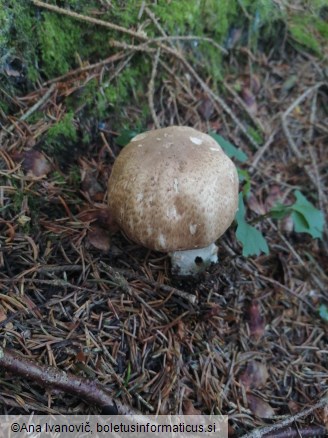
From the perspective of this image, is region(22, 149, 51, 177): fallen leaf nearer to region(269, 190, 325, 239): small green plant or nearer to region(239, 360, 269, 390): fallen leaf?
region(269, 190, 325, 239): small green plant

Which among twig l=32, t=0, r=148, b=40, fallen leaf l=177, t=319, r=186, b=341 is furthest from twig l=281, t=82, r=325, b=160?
fallen leaf l=177, t=319, r=186, b=341

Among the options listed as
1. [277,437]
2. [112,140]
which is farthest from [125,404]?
[112,140]

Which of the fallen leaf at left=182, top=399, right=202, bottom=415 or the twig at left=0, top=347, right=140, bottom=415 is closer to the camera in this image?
the twig at left=0, top=347, right=140, bottom=415

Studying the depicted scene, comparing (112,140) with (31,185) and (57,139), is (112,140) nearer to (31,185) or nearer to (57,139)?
(57,139)

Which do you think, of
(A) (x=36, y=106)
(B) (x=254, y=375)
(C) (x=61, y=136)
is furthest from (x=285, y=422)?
(A) (x=36, y=106)

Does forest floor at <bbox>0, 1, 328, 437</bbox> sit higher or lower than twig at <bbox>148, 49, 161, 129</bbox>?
lower

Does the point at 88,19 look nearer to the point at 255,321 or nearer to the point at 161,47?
the point at 161,47

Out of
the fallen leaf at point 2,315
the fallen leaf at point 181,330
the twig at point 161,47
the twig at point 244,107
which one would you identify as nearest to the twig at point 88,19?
the twig at point 161,47

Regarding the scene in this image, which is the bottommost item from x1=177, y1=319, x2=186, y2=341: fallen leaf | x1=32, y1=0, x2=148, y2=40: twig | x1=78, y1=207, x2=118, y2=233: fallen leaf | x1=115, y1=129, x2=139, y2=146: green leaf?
x1=177, y1=319, x2=186, y2=341: fallen leaf
